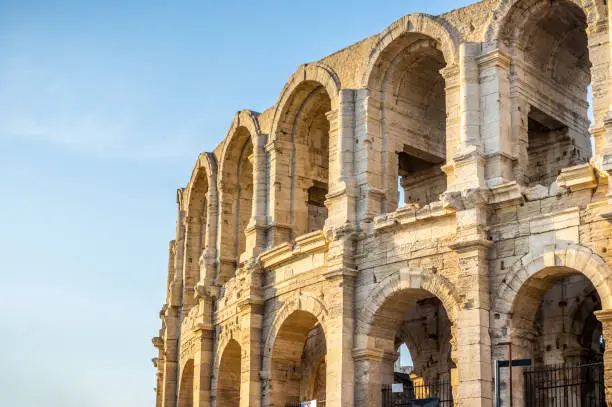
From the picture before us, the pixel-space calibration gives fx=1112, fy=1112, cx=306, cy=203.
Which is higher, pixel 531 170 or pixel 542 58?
pixel 542 58

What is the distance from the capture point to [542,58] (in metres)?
20.5

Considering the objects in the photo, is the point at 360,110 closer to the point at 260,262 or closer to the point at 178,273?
the point at 260,262

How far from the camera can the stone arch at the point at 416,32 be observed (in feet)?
66.2

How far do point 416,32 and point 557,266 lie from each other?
5689mm

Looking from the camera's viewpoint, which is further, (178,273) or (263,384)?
(178,273)

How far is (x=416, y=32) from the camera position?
2095 centimetres

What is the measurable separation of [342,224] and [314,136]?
4.29 meters

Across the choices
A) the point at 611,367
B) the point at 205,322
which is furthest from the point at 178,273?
the point at 611,367

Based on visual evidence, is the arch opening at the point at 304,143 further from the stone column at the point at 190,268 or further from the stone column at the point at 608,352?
the stone column at the point at 608,352

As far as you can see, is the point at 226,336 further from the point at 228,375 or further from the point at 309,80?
the point at 309,80

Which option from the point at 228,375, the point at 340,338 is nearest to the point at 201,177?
the point at 228,375

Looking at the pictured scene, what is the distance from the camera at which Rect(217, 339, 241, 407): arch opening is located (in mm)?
25636

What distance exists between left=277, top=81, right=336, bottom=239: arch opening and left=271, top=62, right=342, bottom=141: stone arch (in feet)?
0.31

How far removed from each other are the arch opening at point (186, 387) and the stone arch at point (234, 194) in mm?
3618
